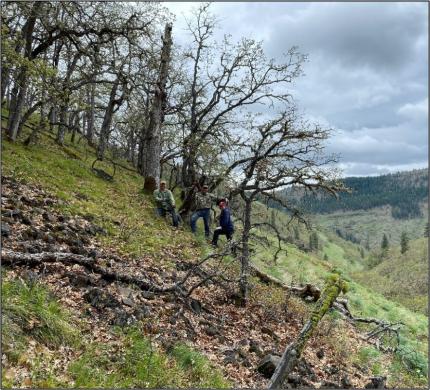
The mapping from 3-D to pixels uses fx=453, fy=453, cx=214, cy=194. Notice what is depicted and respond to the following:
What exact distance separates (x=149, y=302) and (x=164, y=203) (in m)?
10.1

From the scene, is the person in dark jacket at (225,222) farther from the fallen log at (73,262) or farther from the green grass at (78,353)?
the green grass at (78,353)

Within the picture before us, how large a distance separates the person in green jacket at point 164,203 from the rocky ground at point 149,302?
596 cm

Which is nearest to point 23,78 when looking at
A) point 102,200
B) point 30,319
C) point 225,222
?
point 102,200

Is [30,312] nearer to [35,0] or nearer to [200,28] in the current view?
[35,0]

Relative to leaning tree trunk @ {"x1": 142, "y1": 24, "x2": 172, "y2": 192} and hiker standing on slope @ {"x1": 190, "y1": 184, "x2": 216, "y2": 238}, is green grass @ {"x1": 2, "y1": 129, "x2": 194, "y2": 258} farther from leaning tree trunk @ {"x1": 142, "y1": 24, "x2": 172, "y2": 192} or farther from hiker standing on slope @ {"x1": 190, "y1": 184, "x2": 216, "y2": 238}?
leaning tree trunk @ {"x1": 142, "y1": 24, "x2": 172, "y2": 192}

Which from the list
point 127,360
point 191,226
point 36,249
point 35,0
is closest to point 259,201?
point 191,226

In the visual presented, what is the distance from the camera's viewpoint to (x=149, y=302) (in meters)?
10.2

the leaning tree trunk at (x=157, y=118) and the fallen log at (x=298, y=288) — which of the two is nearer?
the fallen log at (x=298, y=288)

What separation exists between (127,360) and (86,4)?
57.2 ft

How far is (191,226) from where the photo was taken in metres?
20.5

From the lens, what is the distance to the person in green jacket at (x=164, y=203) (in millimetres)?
19938

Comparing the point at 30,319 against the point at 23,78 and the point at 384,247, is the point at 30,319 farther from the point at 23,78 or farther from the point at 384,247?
the point at 384,247

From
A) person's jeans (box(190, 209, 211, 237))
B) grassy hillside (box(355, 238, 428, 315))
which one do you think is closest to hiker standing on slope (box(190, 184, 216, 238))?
person's jeans (box(190, 209, 211, 237))

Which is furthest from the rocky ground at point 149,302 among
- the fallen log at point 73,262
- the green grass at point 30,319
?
the green grass at point 30,319
